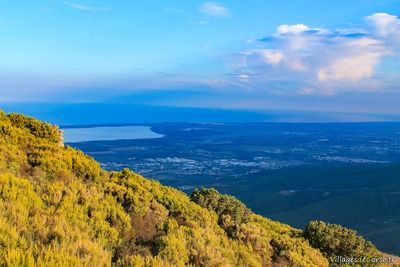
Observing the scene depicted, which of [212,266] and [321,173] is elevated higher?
[212,266]

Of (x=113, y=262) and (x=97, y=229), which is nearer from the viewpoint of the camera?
(x=113, y=262)

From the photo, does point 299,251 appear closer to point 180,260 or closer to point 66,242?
point 180,260

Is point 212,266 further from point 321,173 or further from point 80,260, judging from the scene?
point 321,173

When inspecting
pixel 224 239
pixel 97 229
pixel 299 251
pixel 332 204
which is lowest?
pixel 332 204

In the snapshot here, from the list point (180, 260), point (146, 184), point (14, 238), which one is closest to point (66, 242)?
point (14, 238)

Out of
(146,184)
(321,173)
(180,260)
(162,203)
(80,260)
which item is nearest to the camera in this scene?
(80,260)

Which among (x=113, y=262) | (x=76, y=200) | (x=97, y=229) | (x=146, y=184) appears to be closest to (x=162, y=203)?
(x=146, y=184)

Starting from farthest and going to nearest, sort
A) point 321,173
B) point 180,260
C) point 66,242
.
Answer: point 321,173 → point 180,260 → point 66,242
